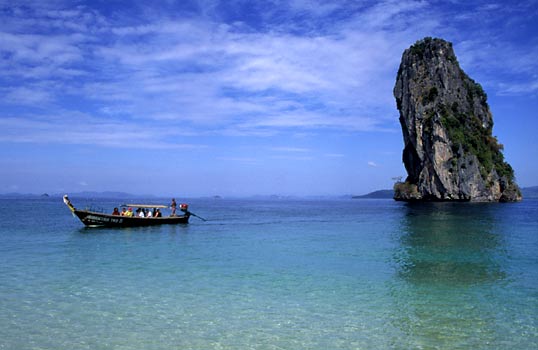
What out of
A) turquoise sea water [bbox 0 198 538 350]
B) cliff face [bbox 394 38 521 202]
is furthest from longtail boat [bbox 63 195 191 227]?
cliff face [bbox 394 38 521 202]

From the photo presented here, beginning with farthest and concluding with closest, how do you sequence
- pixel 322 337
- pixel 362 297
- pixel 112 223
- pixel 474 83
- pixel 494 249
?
pixel 474 83, pixel 112 223, pixel 494 249, pixel 362 297, pixel 322 337

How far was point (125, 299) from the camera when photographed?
13039 mm

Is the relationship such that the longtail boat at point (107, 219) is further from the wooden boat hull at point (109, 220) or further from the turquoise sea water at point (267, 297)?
the turquoise sea water at point (267, 297)

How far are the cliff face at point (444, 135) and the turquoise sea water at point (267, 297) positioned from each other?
7970cm

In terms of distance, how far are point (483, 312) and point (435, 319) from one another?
1668mm

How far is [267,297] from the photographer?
44.3ft

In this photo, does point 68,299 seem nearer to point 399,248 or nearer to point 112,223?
point 399,248

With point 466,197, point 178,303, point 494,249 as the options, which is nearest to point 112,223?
point 178,303

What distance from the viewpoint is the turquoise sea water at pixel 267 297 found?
9844mm

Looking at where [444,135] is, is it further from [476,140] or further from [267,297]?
[267,297]

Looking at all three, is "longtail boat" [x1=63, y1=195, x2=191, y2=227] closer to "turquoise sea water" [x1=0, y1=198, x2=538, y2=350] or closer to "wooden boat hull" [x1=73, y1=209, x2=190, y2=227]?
"wooden boat hull" [x1=73, y1=209, x2=190, y2=227]

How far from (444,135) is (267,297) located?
9580 cm

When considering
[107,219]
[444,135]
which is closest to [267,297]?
[107,219]

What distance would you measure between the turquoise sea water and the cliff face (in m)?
79.7
